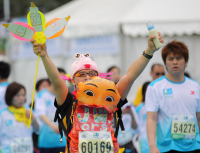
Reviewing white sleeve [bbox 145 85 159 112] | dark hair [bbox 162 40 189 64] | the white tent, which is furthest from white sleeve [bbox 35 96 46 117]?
the white tent

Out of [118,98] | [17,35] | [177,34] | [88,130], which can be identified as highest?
[177,34]

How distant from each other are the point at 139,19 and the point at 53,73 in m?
7.23

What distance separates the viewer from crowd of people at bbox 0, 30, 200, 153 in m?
3.67

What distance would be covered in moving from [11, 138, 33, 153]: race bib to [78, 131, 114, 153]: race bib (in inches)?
134

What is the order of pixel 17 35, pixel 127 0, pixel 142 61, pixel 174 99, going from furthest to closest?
1. pixel 127 0
2. pixel 174 99
3. pixel 142 61
4. pixel 17 35

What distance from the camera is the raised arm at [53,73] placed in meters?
3.48

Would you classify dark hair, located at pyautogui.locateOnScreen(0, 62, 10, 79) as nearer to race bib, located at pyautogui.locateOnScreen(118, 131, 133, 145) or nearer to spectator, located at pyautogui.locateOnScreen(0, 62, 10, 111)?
spectator, located at pyautogui.locateOnScreen(0, 62, 10, 111)

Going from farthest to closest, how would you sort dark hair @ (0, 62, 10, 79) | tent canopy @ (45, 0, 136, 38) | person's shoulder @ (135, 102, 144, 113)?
tent canopy @ (45, 0, 136, 38)
dark hair @ (0, 62, 10, 79)
person's shoulder @ (135, 102, 144, 113)

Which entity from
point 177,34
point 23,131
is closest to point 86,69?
point 23,131

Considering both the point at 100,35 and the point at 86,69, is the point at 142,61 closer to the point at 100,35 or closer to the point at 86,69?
the point at 86,69

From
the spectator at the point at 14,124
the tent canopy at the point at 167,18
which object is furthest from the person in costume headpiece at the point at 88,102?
the tent canopy at the point at 167,18

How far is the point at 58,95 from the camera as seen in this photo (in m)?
3.70

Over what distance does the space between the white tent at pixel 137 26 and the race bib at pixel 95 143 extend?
23.3 feet

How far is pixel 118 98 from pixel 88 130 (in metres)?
0.35
